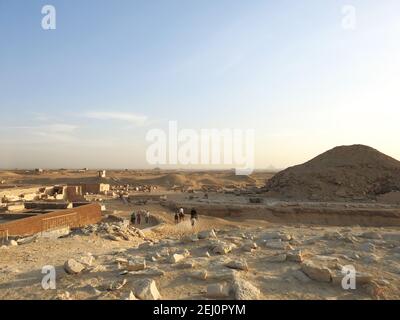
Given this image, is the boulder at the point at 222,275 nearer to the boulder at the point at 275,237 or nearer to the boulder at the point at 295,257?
the boulder at the point at 295,257

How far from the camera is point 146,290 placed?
16.5 feet

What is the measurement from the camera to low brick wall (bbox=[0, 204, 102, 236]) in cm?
1267

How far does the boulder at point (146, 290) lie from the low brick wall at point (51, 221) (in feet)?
29.0

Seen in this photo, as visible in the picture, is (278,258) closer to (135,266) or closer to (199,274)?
(199,274)

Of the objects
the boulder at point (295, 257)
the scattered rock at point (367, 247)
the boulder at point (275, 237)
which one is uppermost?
the boulder at point (295, 257)

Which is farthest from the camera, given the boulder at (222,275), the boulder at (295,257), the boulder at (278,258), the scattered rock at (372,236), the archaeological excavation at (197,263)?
the scattered rock at (372,236)

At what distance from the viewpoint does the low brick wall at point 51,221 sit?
1267 centimetres

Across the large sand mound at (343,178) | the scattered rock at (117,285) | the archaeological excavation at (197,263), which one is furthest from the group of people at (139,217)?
the large sand mound at (343,178)

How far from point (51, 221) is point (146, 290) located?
34.8 feet

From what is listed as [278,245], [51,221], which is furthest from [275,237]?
[51,221]

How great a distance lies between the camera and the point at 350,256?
6.93 metres

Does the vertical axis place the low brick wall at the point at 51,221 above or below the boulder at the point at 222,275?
below
